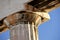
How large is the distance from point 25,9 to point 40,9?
192mm

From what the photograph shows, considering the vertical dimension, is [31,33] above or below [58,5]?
below

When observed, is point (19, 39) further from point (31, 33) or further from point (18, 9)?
point (18, 9)

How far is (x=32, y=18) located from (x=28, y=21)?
63mm

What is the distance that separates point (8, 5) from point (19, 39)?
50cm

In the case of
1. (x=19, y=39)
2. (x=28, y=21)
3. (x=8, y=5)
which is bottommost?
(x=19, y=39)

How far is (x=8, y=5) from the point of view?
3346mm

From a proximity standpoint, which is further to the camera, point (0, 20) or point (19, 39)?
point (0, 20)

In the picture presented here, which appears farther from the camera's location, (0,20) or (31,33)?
(0,20)

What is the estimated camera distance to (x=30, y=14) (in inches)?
125

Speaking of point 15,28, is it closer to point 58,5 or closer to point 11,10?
point 11,10

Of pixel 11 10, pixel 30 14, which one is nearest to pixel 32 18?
pixel 30 14

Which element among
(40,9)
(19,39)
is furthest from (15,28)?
(40,9)

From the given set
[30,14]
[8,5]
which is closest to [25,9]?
[30,14]

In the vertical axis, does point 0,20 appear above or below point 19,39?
above
